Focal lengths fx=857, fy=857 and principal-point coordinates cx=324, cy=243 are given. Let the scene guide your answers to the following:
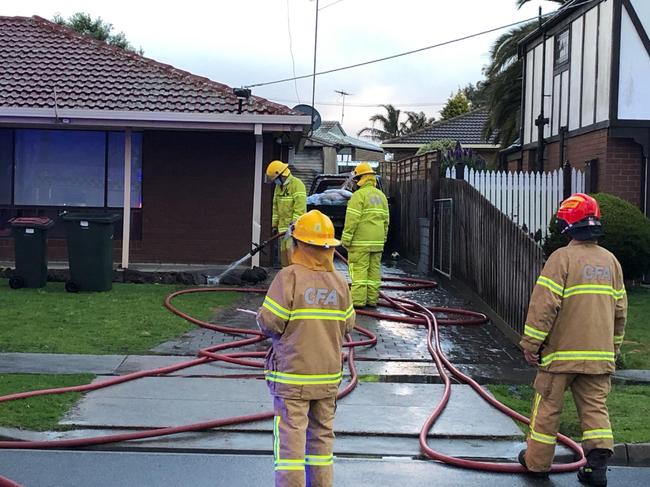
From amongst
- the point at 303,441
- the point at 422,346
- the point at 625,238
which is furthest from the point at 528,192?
the point at 303,441

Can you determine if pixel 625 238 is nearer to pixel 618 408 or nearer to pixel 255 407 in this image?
pixel 618 408

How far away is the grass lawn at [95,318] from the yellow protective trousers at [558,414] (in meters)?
4.69

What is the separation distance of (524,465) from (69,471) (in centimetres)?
300

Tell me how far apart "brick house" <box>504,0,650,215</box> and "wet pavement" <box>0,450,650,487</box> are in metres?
9.60

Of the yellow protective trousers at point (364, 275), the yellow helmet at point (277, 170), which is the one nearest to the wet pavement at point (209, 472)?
the yellow protective trousers at point (364, 275)

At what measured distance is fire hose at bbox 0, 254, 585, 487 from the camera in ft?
19.5

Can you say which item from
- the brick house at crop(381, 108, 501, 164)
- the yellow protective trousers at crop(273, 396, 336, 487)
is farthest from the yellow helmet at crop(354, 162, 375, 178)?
the brick house at crop(381, 108, 501, 164)

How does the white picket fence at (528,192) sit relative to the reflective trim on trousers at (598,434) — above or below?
above

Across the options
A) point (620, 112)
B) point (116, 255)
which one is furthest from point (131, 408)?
point (620, 112)

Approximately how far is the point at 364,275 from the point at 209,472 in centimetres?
605

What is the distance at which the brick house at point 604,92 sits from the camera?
14445 mm

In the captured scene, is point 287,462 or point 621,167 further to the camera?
point 621,167

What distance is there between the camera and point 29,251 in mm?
12758

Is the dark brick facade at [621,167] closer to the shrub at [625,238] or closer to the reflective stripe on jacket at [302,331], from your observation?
the shrub at [625,238]
